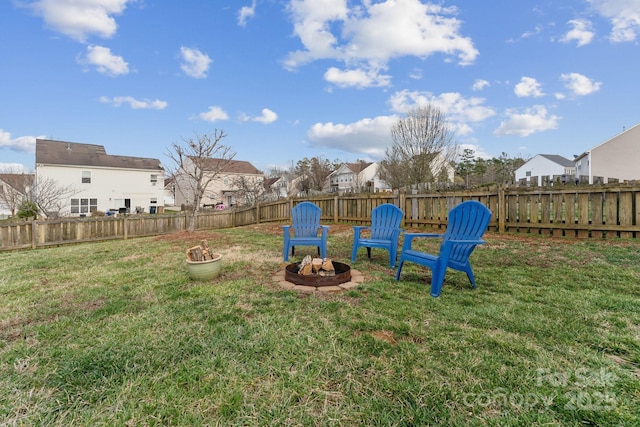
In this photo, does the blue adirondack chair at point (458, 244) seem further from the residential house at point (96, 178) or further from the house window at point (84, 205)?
the house window at point (84, 205)

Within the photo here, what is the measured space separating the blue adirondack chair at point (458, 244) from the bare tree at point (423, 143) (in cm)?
1157

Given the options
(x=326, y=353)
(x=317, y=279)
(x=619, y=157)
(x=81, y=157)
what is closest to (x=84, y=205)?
(x=81, y=157)

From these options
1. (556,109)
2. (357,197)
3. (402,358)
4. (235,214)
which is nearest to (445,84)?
(556,109)

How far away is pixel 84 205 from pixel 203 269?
75.0ft

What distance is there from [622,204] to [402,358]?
632 centimetres

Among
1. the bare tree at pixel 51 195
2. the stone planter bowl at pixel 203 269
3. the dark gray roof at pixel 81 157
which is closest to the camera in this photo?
the stone planter bowl at pixel 203 269

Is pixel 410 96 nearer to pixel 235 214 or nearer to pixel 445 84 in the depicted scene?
pixel 445 84

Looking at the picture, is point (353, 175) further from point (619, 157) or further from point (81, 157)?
point (81, 157)

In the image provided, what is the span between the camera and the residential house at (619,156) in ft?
61.5

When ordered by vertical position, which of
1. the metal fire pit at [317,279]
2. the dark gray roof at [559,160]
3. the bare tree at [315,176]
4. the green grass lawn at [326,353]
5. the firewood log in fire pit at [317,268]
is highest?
the dark gray roof at [559,160]

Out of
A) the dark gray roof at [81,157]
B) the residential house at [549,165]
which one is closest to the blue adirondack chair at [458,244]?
the dark gray roof at [81,157]

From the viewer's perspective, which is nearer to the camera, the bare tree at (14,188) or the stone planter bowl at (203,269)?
the stone planter bowl at (203,269)

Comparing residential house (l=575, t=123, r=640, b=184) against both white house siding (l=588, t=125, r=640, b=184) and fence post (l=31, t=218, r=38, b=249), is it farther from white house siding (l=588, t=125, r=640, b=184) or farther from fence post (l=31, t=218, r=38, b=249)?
fence post (l=31, t=218, r=38, b=249)

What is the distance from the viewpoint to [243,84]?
11086mm
